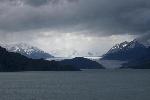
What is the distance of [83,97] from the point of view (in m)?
177

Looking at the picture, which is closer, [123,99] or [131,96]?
[123,99]

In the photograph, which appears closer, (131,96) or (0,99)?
(0,99)

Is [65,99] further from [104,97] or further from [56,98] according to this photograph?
[104,97]

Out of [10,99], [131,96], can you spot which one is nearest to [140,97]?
[131,96]

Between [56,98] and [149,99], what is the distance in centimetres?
3764

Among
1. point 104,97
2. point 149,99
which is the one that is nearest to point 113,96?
point 104,97

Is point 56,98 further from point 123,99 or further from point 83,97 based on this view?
point 123,99

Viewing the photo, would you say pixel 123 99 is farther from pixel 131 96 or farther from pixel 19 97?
pixel 19 97

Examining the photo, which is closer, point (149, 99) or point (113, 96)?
point (149, 99)

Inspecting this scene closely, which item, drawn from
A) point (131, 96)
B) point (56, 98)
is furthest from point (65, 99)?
point (131, 96)

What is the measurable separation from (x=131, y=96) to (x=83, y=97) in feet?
68.5

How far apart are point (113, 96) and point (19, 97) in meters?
39.5

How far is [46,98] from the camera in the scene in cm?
17500

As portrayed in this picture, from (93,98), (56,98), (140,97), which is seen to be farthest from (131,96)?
(56,98)
